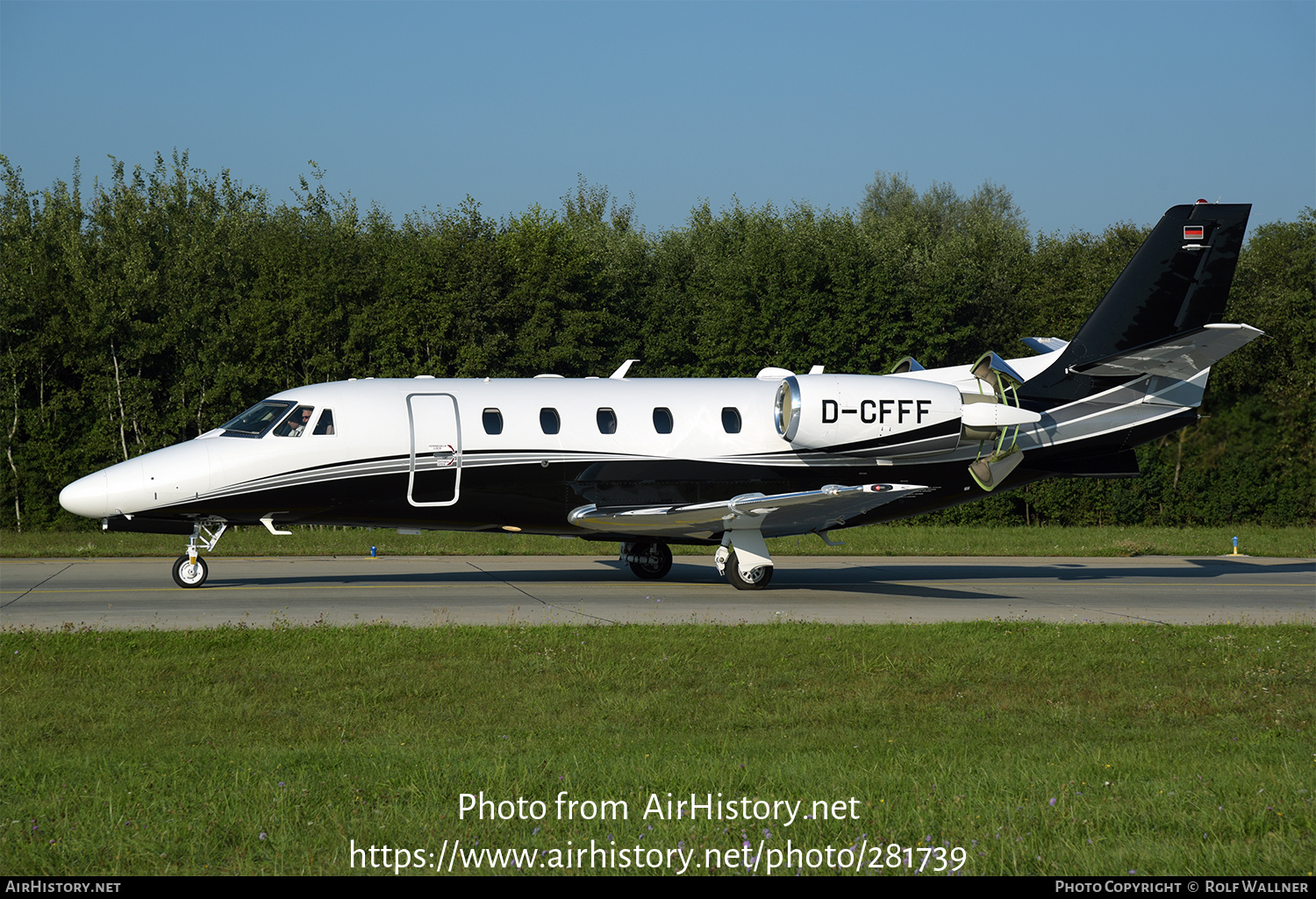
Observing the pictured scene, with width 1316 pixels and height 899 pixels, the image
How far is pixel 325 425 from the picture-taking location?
18031 millimetres

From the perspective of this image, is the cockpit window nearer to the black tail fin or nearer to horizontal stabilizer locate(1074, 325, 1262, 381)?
the black tail fin

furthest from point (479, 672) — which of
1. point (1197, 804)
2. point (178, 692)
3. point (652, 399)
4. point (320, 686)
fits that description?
point (652, 399)

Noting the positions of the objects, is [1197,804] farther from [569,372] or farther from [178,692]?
[569,372]

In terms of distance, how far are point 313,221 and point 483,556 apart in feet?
66.5

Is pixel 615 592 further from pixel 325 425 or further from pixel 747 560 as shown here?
pixel 325 425

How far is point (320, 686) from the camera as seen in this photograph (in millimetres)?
10633

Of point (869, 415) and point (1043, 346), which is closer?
point (869, 415)

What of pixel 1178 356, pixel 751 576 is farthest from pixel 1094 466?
pixel 751 576

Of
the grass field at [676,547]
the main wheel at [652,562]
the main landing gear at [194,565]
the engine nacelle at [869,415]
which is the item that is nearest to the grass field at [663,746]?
the engine nacelle at [869,415]

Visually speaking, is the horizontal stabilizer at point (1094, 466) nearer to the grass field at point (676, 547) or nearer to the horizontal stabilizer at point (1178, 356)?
the horizontal stabilizer at point (1178, 356)

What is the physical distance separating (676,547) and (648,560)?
727 centimetres

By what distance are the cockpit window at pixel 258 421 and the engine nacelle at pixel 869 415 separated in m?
8.28

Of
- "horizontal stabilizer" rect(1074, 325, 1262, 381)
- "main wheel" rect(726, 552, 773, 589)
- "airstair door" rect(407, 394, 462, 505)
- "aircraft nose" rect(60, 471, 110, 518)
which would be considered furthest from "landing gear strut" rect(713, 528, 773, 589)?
"aircraft nose" rect(60, 471, 110, 518)

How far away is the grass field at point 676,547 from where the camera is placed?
25.9 m
